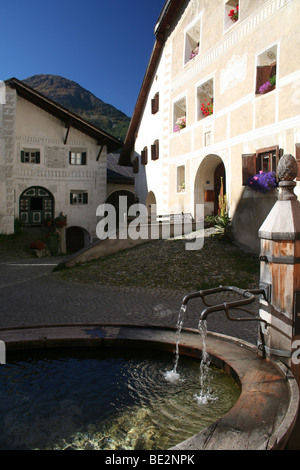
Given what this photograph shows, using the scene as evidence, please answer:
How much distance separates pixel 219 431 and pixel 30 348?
3.00 meters

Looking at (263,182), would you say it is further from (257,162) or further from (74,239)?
(74,239)

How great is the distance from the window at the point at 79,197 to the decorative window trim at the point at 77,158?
195 cm

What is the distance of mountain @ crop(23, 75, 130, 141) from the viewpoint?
83.1 metres

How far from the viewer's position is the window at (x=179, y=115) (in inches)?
715

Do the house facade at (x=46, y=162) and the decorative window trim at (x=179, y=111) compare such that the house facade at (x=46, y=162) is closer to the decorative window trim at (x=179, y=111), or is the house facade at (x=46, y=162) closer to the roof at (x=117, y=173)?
the roof at (x=117, y=173)

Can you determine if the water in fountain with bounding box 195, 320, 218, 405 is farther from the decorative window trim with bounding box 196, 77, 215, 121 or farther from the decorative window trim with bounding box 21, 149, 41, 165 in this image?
the decorative window trim with bounding box 21, 149, 41, 165

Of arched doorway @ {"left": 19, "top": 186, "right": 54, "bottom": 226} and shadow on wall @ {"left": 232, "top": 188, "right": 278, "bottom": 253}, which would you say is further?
arched doorway @ {"left": 19, "top": 186, "right": 54, "bottom": 226}

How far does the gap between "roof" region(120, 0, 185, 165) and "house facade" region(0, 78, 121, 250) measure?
144 centimetres

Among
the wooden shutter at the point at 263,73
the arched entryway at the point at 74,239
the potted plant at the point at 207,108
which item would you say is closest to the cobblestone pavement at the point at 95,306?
the wooden shutter at the point at 263,73

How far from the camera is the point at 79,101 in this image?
94.4 m

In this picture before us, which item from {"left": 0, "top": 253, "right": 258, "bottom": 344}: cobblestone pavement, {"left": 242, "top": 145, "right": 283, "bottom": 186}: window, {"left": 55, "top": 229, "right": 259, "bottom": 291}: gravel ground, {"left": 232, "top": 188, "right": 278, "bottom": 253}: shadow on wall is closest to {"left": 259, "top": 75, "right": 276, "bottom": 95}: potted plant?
{"left": 242, "top": 145, "right": 283, "bottom": 186}: window

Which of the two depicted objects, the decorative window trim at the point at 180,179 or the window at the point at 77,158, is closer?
the decorative window trim at the point at 180,179

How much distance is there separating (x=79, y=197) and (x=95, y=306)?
696 inches

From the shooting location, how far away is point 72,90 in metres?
97.0
